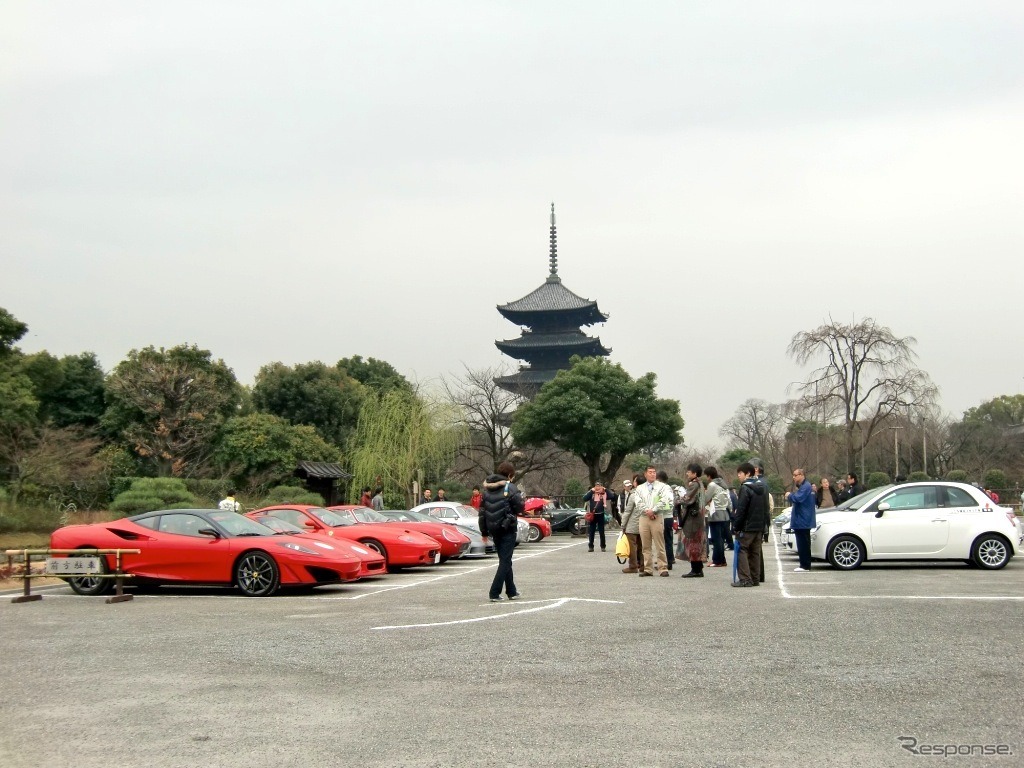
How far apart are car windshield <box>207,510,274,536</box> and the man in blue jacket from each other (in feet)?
24.9

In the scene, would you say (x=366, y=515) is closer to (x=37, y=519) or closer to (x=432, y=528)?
(x=432, y=528)

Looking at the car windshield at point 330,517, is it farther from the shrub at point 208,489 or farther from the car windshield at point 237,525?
the shrub at point 208,489

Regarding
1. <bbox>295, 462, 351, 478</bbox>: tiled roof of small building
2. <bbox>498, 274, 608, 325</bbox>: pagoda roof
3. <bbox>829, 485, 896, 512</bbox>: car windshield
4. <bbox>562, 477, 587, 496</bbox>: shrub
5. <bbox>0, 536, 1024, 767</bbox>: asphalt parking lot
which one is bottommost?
<bbox>0, 536, 1024, 767</bbox>: asphalt parking lot

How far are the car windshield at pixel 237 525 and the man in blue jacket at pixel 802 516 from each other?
7.60 m

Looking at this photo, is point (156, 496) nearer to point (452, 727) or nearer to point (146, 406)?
point (146, 406)

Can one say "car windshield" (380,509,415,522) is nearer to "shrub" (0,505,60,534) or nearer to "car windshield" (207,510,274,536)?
"car windshield" (207,510,274,536)

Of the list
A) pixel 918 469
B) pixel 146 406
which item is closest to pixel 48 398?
pixel 146 406

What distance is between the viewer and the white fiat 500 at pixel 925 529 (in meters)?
16.0

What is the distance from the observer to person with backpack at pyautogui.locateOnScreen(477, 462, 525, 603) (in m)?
12.2

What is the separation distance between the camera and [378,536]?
17.8m

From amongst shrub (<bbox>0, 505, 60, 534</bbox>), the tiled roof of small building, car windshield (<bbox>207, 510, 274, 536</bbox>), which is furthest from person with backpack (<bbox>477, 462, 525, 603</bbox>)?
the tiled roof of small building

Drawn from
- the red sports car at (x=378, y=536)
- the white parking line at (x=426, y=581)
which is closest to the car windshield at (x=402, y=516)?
the white parking line at (x=426, y=581)

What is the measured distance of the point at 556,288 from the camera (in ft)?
253

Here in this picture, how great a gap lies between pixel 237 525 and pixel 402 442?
91.7ft
